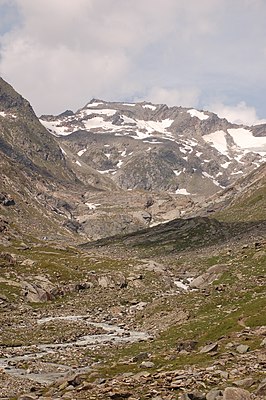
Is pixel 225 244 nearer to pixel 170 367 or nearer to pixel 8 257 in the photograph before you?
pixel 8 257

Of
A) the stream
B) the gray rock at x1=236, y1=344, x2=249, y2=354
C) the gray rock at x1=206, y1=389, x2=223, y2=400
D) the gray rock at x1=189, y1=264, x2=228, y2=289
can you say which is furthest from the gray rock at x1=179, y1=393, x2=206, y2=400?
the gray rock at x1=189, y1=264, x2=228, y2=289

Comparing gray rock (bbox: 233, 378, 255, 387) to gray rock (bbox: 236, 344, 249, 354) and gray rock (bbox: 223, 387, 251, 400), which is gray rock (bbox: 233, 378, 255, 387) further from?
gray rock (bbox: 236, 344, 249, 354)

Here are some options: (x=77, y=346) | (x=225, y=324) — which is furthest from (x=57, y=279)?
(x=225, y=324)

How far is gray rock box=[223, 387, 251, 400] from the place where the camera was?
25.0m

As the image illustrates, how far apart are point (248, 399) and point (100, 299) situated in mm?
74224

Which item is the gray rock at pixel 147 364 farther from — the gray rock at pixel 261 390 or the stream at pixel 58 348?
the gray rock at pixel 261 390

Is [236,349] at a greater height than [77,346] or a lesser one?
greater

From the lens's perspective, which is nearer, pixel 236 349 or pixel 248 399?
pixel 248 399

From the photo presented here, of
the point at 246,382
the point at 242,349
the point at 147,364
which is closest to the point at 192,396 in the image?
the point at 246,382

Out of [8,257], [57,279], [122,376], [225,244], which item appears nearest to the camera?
[122,376]

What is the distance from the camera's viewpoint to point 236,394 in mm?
25156

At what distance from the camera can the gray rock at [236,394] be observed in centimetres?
2497

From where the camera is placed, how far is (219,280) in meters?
92.0

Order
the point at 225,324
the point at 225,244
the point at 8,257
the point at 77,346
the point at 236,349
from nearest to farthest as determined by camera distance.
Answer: the point at 236,349 → the point at 225,324 → the point at 77,346 → the point at 8,257 → the point at 225,244
